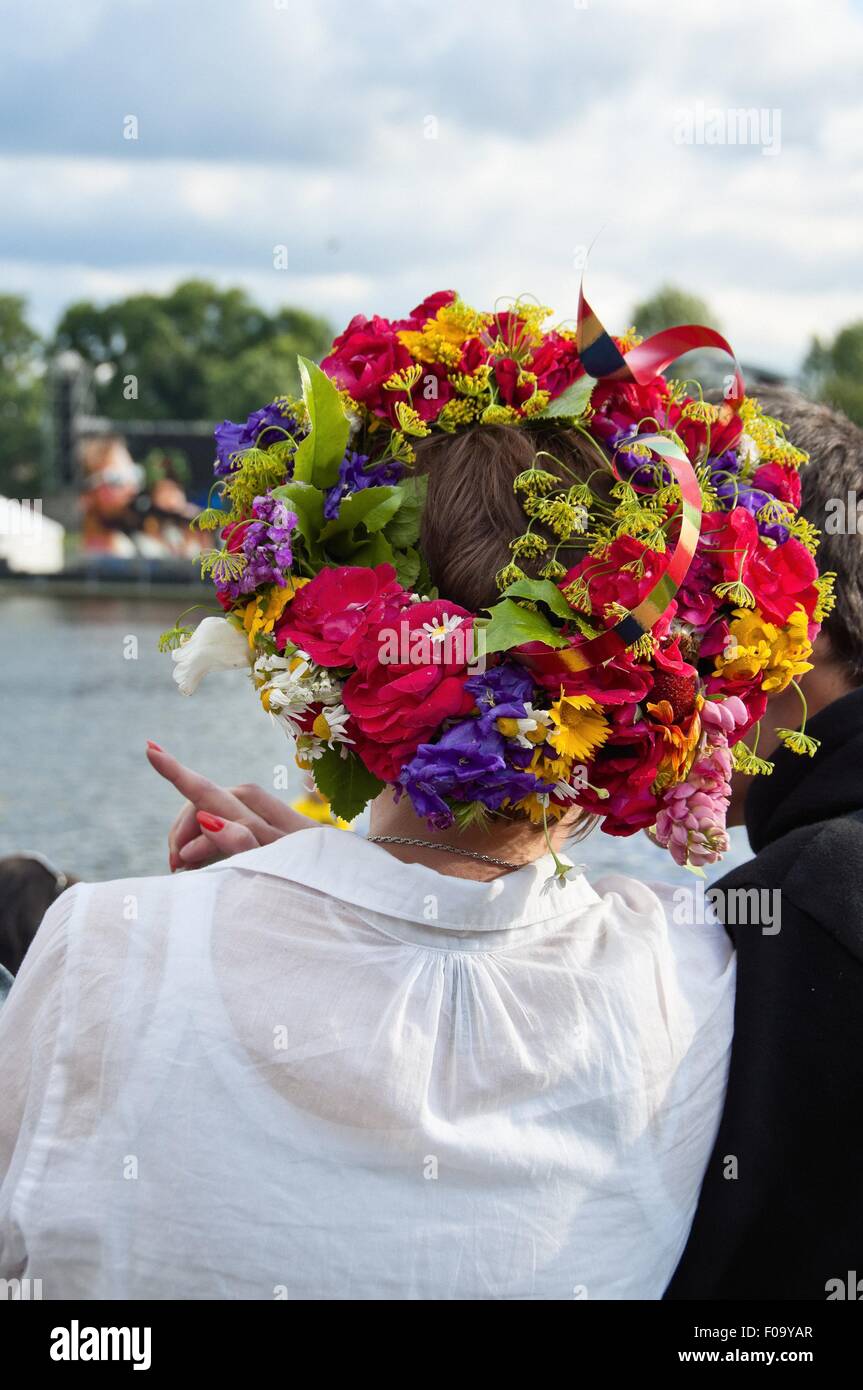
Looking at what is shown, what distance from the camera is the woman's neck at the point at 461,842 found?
1717 mm

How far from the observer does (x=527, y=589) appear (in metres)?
1.61

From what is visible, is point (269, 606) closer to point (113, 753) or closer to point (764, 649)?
point (764, 649)

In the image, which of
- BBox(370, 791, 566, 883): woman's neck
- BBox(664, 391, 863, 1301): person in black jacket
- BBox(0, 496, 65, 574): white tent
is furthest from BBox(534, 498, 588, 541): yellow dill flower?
BBox(0, 496, 65, 574): white tent

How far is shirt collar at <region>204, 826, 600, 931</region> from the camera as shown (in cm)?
167

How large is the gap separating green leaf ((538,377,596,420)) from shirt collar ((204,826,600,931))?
56cm

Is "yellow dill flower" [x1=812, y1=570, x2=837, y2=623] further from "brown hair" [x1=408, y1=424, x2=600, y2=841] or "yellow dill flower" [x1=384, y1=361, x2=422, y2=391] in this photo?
"yellow dill flower" [x1=384, y1=361, x2=422, y2=391]

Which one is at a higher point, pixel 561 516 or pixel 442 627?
pixel 561 516

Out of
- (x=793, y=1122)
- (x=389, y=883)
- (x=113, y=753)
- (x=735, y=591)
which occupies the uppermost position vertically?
(x=735, y=591)

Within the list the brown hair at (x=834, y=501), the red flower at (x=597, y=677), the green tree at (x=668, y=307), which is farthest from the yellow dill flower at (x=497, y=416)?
the green tree at (x=668, y=307)

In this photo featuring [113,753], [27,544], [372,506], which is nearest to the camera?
[372,506]

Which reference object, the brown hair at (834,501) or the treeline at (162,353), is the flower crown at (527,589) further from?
the treeline at (162,353)

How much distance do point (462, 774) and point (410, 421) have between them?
1.50ft

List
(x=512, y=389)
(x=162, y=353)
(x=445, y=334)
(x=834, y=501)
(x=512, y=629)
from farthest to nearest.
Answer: (x=162, y=353)
(x=834, y=501)
(x=445, y=334)
(x=512, y=389)
(x=512, y=629)

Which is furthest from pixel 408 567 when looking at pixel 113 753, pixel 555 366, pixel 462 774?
pixel 113 753
